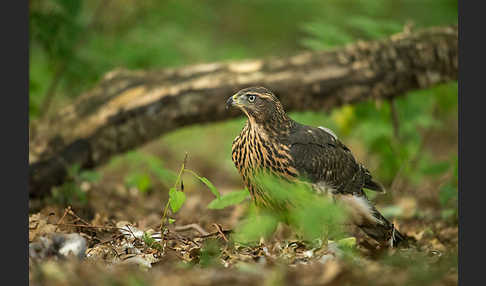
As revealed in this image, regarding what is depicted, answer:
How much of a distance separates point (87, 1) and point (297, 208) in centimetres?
739

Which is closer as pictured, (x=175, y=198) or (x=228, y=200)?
(x=175, y=198)

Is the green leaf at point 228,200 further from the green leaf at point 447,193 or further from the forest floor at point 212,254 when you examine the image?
the green leaf at point 447,193

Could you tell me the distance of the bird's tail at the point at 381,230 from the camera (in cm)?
499

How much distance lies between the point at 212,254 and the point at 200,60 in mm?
6068

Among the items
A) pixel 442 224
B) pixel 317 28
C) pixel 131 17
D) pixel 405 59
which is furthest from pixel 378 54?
pixel 131 17

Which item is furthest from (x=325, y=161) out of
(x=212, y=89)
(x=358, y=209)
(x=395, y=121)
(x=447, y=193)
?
(x=395, y=121)

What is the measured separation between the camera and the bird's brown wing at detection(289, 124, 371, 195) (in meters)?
4.66

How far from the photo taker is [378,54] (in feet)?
21.4

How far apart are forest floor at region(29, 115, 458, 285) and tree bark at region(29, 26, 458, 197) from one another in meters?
0.67

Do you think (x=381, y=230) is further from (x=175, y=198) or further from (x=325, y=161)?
(x=175, y=198)

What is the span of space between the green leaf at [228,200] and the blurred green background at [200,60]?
48 centimetres

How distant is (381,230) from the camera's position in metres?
5.07

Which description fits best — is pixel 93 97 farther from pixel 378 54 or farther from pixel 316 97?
pixel 378 54

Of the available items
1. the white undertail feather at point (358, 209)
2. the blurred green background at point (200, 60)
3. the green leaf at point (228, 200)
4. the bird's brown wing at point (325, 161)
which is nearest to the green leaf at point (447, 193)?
the blurred green background at point (200, 60)
